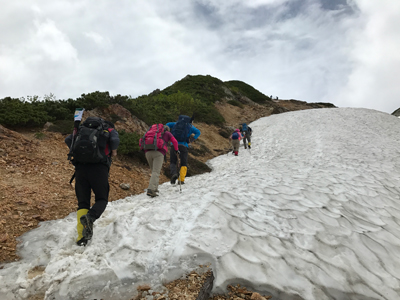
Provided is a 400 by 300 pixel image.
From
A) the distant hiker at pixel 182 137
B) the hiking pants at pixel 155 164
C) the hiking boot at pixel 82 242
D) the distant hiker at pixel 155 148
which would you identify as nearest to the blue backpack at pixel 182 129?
the distant hiker at pixel 182 137

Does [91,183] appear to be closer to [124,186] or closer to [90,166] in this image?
[90,166]

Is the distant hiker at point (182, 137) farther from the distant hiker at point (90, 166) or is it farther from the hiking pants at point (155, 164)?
the distant hiker at point (90, 166)

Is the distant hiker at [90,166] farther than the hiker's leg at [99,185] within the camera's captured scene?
No

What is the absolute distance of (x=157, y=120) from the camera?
47.5ft

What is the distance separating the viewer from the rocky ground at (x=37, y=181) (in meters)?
3.85

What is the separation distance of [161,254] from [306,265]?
180 centimetres

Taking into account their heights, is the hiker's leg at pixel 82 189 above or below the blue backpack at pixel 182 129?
below

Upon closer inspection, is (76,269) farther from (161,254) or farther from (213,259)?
(213,259)

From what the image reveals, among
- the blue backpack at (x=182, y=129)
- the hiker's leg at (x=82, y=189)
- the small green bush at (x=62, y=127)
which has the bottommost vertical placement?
the hiker's leg at (x=82, y=189)

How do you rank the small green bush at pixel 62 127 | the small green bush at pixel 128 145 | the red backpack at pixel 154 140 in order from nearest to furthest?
the red backpack at pixel 154 140, the small green bush at pixel 62 127, the small green bush at pixel 128 145

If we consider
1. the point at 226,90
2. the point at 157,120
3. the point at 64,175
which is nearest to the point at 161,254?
the point at 64,175

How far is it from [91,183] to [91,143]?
0.64m

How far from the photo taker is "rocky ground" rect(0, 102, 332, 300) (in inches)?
151

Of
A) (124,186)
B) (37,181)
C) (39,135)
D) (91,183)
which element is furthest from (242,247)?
(39,135)
